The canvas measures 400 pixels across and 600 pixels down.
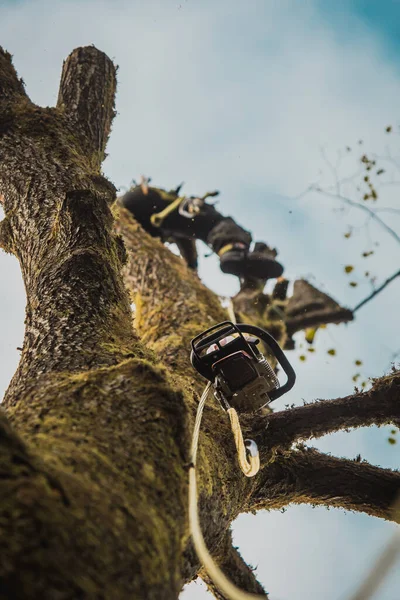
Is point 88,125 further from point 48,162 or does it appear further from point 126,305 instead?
point 126,305

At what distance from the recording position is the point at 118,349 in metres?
2.20

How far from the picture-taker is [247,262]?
229 inches

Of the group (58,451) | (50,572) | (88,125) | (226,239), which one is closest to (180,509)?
(58,451)

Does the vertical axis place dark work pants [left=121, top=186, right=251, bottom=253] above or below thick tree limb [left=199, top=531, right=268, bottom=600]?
above

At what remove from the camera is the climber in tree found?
5793 millimetres

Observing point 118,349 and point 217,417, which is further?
point 217,417

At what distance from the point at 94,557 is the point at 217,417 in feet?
4.99

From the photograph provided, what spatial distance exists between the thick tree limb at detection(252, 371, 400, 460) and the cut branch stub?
2.23 m

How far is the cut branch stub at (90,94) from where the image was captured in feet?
12.7

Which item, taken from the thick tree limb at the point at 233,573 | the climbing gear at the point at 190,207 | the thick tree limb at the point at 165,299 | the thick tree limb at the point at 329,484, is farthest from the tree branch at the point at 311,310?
the thick tree limb at the point at 233,573

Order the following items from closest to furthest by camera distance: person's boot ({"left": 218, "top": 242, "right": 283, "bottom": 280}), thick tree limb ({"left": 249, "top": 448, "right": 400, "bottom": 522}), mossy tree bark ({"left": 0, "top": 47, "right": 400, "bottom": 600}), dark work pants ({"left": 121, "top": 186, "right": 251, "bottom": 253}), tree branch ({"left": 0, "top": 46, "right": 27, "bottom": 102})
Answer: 1. mossy tree bark ({"left": 0, "top": 47, "right": 400, "bottom": 600})
2. thick tree limb ({"left": 249, "top": 448, "right": 400, "bottom": 522})
3. tree branch ({"left": 0, "top": 46, "right": 27, "bottom": 102})
4. person's boot ({"left": 218, "top": 242, "right": 283, "bottom": 280})
5. dark work pants ({"left": 121, "top": 186, "right": 251, "bottom": 253})

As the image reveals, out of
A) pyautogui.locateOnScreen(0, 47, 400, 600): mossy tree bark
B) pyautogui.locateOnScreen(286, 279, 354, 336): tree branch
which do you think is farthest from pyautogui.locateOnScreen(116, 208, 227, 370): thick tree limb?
pyautogui.locateOnScreen(286, 279, 354, 336): tree branch

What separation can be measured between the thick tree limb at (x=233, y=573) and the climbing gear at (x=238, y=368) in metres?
0.70

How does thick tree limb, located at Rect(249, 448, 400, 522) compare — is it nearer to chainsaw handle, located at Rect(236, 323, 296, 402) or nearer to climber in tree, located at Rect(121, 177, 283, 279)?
chainsaw handle, located at Rect(236, 323, 296, 402)
